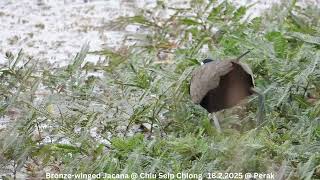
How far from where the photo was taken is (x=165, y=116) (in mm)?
3002

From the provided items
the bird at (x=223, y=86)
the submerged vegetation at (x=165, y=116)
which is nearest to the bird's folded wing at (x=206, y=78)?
the bird at (x=223, y=86)

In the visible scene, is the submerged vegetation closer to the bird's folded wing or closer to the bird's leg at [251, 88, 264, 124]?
the bird's leg at [251, 88, 264, 124]

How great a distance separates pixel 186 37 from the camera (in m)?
4.18

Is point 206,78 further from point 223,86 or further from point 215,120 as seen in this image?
point 215,120

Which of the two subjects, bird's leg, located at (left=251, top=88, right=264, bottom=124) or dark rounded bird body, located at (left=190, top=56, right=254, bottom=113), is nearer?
dark rounded bird body, located at (left=190, top=56, right=254, bottom=113)

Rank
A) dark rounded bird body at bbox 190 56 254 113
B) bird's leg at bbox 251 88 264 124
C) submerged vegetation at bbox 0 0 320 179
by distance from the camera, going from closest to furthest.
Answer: submerged vegetation at bbox 0 0 320 179 < dark rounded bird body at bbox 190 56 254 113 < bird's leg at bbox 251 88 264 124

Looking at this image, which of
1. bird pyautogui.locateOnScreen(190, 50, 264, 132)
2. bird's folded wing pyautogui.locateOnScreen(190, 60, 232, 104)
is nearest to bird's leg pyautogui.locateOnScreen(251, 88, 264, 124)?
bird pyautogui.locateOnScreen(190, 50, 264, 132)

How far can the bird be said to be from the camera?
2.69 meters

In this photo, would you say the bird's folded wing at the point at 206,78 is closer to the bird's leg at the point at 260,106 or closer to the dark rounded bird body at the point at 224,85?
the dark rounded bird body at the point at 224,85

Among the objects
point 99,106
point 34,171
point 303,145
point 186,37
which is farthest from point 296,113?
point 186,37

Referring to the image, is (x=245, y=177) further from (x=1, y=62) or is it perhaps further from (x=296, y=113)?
(x=1, y=62)

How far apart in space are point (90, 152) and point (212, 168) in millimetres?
536

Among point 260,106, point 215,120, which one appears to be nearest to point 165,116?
point 215,120

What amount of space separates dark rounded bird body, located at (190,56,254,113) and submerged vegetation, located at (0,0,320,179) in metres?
0.09
